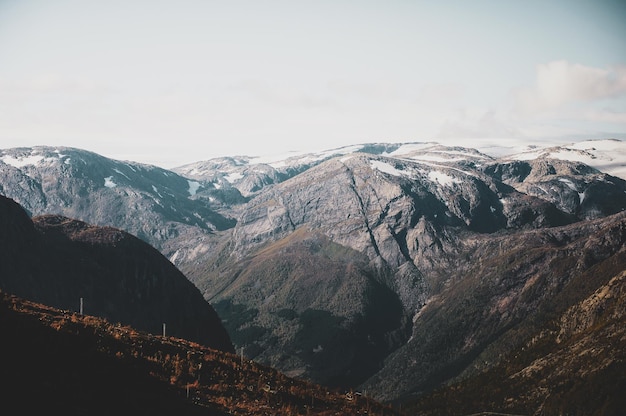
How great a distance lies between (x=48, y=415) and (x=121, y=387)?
7.08 metres

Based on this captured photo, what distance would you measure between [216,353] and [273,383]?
8.40m

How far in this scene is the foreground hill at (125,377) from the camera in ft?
107

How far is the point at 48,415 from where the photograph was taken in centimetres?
2948

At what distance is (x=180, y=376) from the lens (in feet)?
141

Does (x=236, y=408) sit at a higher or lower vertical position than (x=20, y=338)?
lower

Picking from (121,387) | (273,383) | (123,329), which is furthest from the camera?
(123,329)

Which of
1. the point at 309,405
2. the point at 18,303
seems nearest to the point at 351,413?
the point at 309,405

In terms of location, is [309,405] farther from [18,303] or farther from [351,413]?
[18,303]

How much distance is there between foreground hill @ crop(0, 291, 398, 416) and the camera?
32.5 metres

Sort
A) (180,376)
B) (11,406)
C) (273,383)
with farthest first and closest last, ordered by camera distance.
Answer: (273,383)
(180,376)
(11,406)

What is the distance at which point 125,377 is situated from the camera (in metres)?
38.2

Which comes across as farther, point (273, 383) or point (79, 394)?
point (273, 383)

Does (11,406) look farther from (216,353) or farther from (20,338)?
(216,353)

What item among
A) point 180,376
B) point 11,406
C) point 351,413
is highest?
point 11,406
